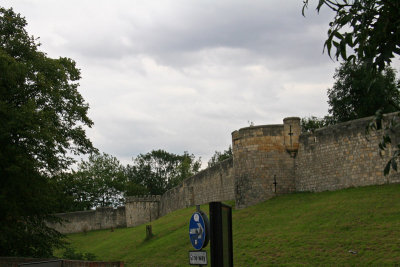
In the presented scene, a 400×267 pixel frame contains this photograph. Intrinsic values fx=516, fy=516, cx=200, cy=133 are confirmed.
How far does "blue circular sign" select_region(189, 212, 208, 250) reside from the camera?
7.73m

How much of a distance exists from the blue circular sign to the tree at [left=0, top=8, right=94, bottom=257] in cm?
1205

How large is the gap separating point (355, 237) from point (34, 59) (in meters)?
15.1

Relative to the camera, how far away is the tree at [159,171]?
8956cm

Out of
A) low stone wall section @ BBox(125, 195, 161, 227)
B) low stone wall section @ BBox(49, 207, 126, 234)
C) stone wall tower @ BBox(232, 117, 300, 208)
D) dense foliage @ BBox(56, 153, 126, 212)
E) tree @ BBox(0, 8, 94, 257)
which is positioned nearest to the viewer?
tree @ BBox(0, 8, 94, 257)

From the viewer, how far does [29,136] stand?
Result: 19.2 m

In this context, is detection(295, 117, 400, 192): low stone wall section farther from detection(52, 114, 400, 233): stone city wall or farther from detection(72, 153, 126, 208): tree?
detection(72, 153, 126, 208): tree

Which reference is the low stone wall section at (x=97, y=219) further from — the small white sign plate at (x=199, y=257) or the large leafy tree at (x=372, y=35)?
the large leafy tree at (x=372, y=35)

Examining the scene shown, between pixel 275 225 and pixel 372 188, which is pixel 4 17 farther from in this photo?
pixel 372 188

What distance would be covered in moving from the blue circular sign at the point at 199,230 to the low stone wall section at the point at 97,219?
155ft

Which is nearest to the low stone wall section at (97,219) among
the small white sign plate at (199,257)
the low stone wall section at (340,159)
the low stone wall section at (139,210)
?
the low stone wall section at (139,210)

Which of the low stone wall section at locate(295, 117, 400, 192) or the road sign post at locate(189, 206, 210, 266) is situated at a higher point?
the low stone wall section at locate(295, 117, 400, 192)

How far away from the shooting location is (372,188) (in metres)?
22.3

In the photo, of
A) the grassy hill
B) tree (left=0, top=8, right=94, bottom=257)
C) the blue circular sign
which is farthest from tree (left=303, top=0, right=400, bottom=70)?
tree (left=0, top=8, right=94, bottom=257)

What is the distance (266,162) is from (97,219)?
3262cm
